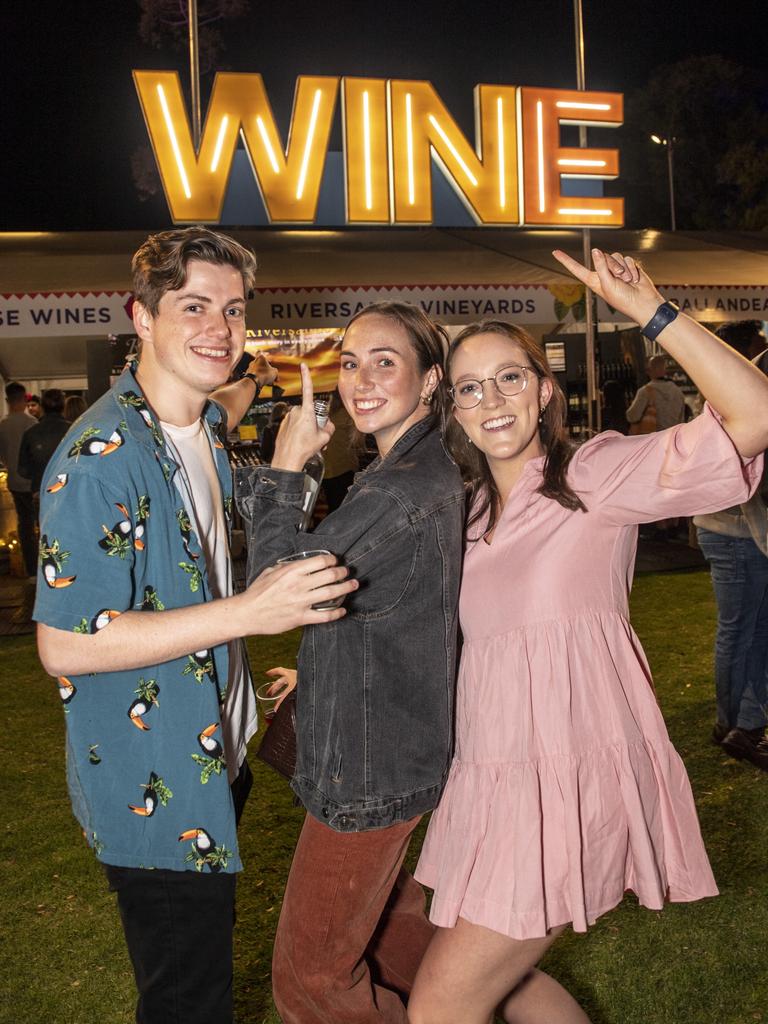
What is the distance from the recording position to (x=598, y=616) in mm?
1980

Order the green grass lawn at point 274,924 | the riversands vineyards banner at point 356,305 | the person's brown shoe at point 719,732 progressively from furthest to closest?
the riversands vineyards banner at point 356,305
the person's brown shoe at point 719,732
the green grass lawn at point 274,924

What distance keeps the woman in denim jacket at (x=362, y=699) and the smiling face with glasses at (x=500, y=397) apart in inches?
5.2

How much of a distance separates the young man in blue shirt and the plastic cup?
2 cm

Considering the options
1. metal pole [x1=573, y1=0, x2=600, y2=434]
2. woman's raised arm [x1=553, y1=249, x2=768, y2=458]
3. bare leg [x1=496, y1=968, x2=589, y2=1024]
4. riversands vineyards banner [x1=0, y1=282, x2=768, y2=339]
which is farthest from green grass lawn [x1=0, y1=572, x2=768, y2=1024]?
metal pole [x1=573, y1=0, x2=600, y2=434]

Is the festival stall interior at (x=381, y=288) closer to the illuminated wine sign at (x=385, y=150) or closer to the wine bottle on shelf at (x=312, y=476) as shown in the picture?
the illuminated wine sign at (x=385, y=150)

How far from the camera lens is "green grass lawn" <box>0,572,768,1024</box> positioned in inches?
115

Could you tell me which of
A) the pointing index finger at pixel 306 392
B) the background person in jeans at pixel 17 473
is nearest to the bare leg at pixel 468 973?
the pointing index finger at pixel 306 392

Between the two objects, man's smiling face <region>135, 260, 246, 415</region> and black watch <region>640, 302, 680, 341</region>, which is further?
man's smiling face <region>135, 260, 246, 415</region>

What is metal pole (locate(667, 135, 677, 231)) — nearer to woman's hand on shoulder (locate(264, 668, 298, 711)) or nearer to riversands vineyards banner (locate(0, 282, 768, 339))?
riversands vineyards banner (locate(0, 282, 768, 339))

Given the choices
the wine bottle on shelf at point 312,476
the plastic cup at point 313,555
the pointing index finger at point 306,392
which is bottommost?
the plastic cup at point 313,555

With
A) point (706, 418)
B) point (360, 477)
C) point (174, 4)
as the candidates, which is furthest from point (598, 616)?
point (174, 4)

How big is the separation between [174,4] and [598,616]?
24697mm

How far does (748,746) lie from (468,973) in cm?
313

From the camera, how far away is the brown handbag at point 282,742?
7.55 ft
